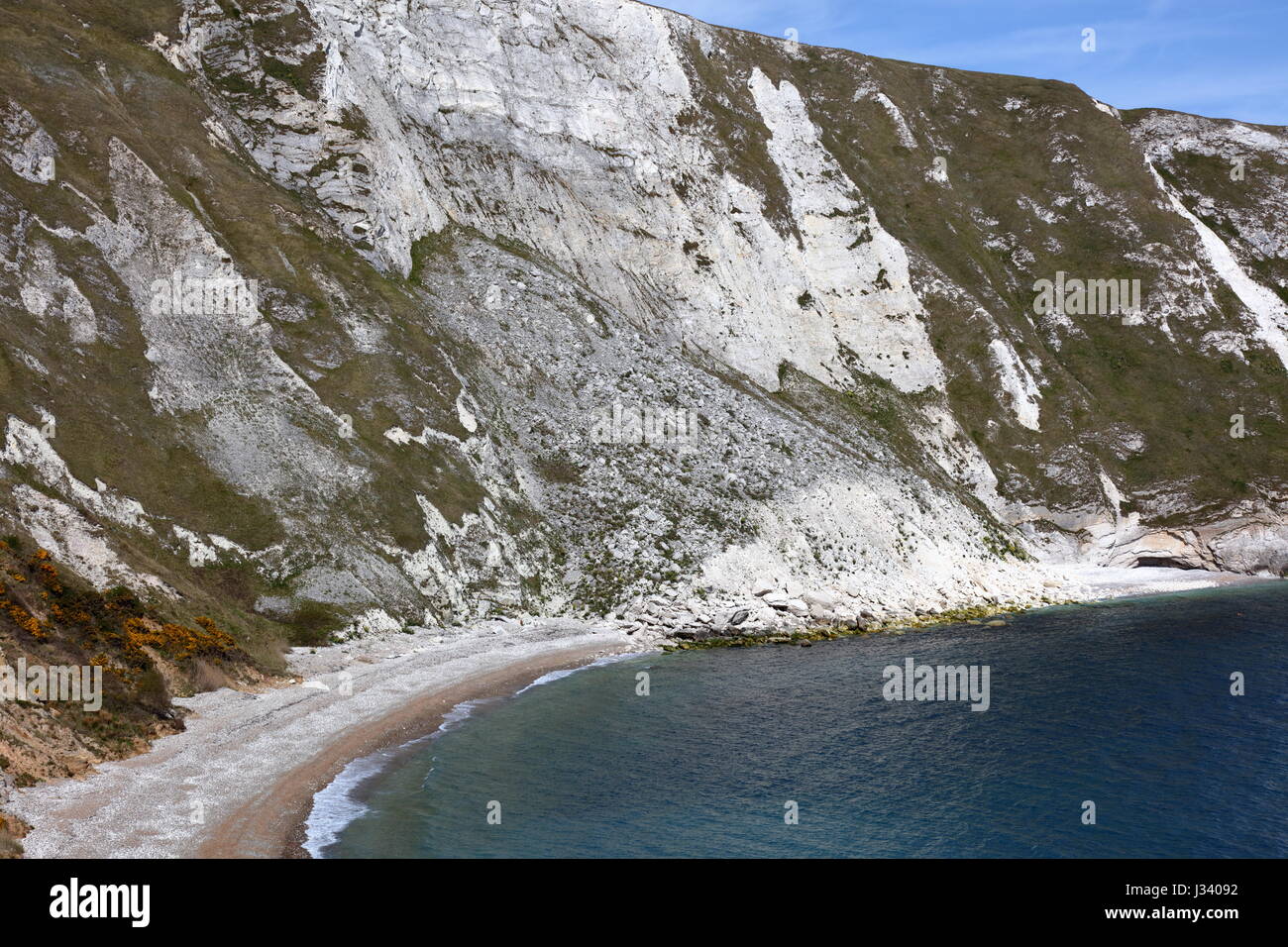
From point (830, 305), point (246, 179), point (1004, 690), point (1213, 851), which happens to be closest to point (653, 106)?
point (830, 305)

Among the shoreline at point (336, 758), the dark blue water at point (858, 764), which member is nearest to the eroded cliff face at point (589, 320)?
the shoreline at point (336, 758)

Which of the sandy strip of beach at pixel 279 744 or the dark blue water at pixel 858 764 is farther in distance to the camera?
the dark blue water at pixel 858 764

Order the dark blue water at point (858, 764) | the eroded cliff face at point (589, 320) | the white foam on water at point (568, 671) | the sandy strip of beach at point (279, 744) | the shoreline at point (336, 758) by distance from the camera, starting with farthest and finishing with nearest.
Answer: the eroded cliff face at point (589, 320) → the white foam on water at point (568, 671) → the dark blue water at point (858, 764) → the shoreline at point (336, 758) → the sandy strip of beach at point (279, 744)

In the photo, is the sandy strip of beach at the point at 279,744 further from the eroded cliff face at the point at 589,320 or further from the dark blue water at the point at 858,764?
the eroded cliff face at the point at 589,320

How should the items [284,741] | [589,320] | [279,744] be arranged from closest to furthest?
1. [279,744]
2. [284,741]
3. [589,320]

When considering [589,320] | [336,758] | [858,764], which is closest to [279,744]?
[336,758]

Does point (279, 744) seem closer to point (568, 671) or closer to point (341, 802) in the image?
point (341, 802)
